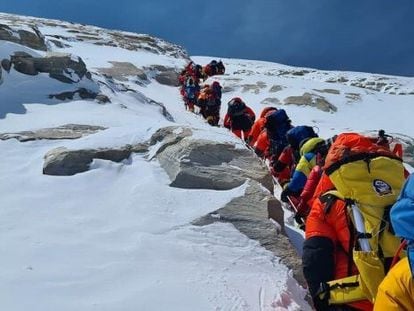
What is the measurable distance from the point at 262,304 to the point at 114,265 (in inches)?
49.7

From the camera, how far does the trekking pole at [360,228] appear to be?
3199mm

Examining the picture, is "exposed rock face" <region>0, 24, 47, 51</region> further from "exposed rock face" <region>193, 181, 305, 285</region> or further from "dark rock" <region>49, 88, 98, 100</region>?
"exposed rock face" <region>193, 181, 305, 285</region>

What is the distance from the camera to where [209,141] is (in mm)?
7301

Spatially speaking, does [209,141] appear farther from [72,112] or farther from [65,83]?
[65,83]

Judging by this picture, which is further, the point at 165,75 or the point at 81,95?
the point at 165,75

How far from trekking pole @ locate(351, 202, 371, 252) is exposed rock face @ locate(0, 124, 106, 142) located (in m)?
5.99

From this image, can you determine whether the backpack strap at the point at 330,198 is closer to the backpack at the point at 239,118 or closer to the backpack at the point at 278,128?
the backpack at the point at 278,128

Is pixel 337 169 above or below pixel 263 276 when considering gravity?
above

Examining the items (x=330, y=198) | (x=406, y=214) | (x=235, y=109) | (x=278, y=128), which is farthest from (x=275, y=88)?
(x=406, y=214)

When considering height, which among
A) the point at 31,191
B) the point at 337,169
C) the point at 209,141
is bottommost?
the point at 31,191

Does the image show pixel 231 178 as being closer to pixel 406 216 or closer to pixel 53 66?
pixel 406 216

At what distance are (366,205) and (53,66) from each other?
12052mm

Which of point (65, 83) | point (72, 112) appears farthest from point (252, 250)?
point (65, 83)

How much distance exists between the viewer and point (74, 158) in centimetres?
702
